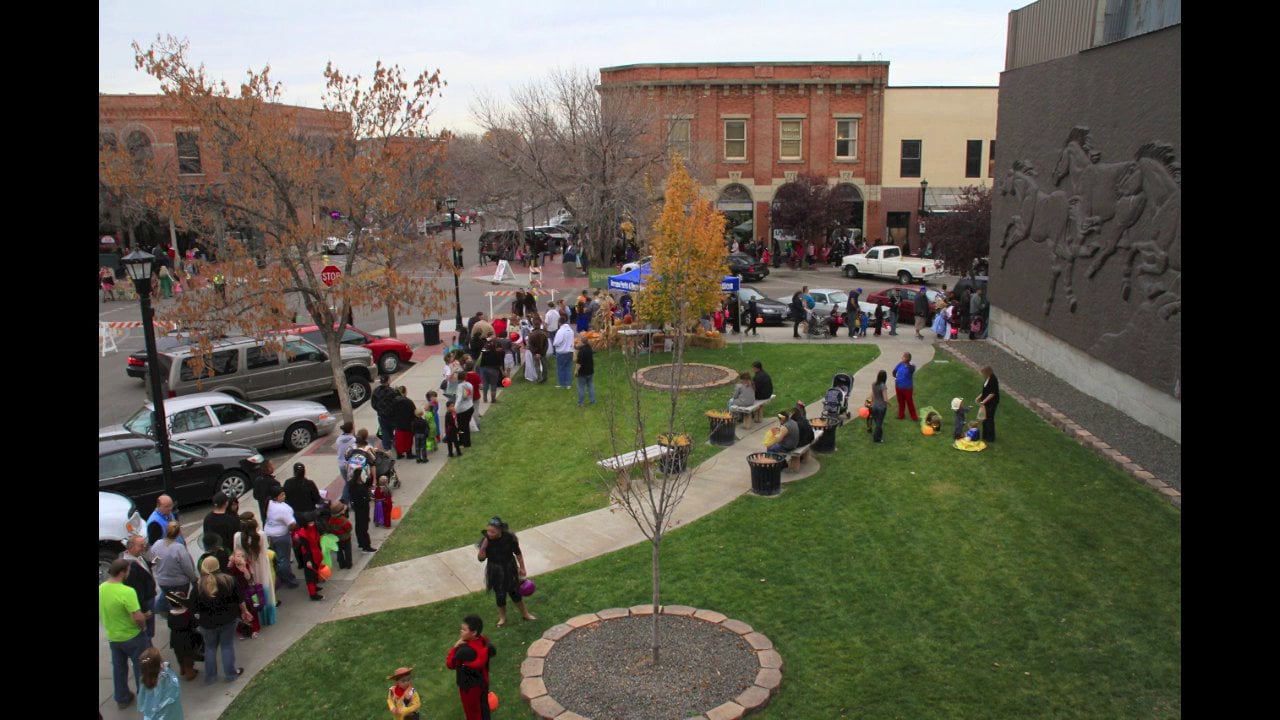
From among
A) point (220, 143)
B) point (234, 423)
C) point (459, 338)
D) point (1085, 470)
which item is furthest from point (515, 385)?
point (1085, 470)

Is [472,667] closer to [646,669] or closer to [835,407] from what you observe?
[646,669]

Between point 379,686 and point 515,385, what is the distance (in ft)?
42.6

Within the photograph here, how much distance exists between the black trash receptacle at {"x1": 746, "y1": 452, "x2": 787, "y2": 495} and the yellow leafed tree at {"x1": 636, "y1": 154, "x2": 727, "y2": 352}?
7387 millimetres

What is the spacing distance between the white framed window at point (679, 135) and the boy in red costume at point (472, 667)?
3628cm

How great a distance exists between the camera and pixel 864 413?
16562 millimetres

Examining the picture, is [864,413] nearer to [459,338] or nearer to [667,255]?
[667,255]

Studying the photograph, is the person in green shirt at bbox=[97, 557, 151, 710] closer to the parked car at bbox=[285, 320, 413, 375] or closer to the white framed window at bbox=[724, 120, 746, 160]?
the parked car at bbox=[285, 320, 413, 375]

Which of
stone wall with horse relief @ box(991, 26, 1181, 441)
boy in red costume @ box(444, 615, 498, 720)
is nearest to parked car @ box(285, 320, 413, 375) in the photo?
stone wall with horse relief @ box(991, 26, 1181, 441)

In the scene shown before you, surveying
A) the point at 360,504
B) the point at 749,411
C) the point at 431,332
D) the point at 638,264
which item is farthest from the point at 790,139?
the point at 360,504

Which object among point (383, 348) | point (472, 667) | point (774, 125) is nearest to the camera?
point (472, 667)

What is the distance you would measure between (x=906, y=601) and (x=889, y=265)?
115 feet

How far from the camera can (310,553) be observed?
1098 centimetres

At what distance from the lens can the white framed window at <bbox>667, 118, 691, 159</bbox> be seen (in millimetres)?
43625
